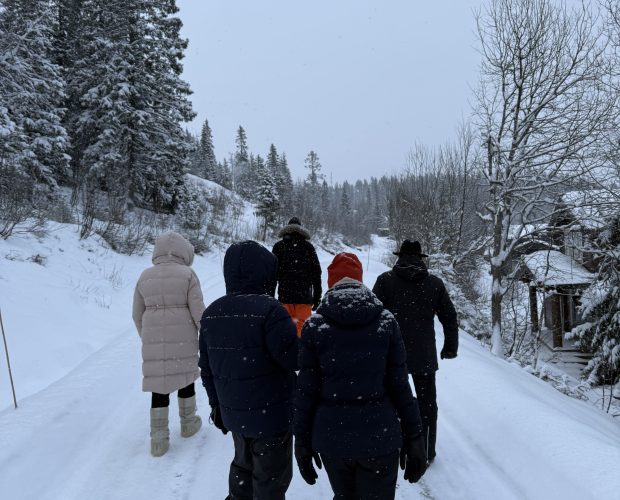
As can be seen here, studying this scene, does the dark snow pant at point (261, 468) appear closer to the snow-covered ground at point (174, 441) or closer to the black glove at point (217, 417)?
the black glove at point (217, 417)

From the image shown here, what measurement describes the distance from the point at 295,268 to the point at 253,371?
9.84 feet

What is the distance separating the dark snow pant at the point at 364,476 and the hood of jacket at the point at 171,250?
7.98ft

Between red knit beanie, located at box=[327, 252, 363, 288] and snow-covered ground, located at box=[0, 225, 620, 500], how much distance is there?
2.06 m

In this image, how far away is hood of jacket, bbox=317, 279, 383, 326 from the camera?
2.10 m

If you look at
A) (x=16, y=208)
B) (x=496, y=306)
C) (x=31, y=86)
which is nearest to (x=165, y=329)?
(x=16, y=208)

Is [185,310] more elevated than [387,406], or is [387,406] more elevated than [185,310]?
[185,310]

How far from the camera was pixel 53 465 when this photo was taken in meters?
3.54

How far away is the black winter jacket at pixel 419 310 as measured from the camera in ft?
11.4

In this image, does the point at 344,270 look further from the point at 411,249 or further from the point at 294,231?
the point at 294,231

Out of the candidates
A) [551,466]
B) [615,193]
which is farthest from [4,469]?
[615,193]

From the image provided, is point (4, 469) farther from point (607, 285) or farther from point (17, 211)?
point (607, 285)

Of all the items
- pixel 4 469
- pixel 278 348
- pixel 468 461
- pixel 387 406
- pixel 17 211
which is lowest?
pixel 468 461

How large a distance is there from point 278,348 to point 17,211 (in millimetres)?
10698

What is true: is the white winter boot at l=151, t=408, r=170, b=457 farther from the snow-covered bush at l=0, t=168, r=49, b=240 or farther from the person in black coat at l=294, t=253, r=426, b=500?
the snow-covered bush at l=0, t=168, r=49, b=240
